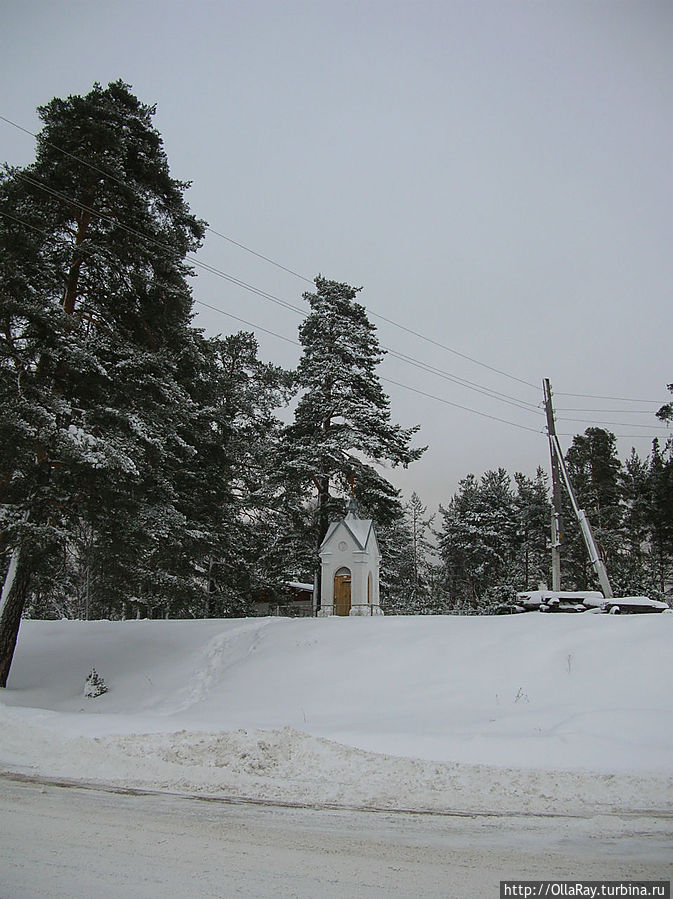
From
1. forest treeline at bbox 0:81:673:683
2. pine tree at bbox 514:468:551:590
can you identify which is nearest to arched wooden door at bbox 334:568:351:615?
forest treeline at bbox 0:81:673:683

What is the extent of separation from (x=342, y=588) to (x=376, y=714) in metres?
14.0

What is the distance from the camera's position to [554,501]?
1856 centimetres

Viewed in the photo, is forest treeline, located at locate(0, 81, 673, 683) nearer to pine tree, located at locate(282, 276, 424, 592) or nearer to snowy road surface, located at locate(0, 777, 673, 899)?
pine tree, located at locate(282, 276, 424, 592)

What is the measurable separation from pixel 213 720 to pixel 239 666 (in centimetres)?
382

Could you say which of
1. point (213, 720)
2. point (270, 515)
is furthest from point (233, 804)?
point (270, 515)

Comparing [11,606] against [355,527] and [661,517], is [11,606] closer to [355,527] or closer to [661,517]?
[355,527]

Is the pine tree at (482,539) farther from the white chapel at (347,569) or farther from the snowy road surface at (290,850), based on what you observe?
the snowy road surface at (290,850)

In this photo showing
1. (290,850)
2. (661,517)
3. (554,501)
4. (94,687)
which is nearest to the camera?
(290,850)

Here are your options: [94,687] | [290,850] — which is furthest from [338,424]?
[290,850]

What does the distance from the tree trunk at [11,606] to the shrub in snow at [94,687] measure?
1.80 m

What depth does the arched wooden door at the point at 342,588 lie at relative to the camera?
24.6m

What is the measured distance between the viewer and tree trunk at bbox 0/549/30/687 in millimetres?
12938

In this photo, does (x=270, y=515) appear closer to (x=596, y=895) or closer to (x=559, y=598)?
(x=559, y=598)

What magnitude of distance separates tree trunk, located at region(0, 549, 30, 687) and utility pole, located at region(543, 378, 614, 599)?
1442cm
